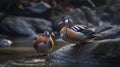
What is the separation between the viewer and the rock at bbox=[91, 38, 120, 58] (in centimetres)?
823

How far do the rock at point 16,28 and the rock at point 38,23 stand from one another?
567mm

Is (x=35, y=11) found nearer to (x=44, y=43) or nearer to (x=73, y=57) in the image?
(x=44, y=43)

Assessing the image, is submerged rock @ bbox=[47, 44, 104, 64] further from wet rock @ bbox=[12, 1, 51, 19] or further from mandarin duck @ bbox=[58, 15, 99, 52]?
wet rock @ bbox=[12, 1, 51, 19]

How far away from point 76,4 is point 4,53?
14211 mm

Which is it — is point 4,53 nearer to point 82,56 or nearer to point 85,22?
point 82,56

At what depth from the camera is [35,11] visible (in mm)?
19516

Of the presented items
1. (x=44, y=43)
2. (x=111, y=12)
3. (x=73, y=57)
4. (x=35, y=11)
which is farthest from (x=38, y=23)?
(x=73, y=57)

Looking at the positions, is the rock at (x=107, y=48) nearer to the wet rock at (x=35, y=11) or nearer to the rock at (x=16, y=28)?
the rock at (x=16, y=28)

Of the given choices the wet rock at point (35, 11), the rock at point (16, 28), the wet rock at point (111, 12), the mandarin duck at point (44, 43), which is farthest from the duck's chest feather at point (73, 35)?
the wet rock at point (111, 12)

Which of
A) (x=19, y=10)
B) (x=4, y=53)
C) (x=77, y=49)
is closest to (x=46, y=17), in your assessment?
(x=19, y=10)

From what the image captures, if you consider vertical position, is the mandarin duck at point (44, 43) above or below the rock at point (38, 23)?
below

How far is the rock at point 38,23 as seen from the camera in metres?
18.3

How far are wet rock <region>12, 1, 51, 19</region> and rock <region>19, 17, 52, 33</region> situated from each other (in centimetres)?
65

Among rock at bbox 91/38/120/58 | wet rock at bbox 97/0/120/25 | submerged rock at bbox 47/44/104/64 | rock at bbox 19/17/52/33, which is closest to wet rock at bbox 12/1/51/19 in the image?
rock at bbox 19/17/52/33
